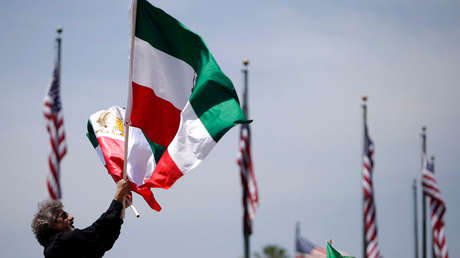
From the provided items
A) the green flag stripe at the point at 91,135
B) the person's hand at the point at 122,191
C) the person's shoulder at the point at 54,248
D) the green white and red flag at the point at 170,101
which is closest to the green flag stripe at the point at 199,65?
the green white and red flag at the point at 170,101

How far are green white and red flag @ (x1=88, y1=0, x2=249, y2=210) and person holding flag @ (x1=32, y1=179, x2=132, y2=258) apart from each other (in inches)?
52.2

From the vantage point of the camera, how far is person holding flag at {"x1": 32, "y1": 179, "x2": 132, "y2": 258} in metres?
5.48

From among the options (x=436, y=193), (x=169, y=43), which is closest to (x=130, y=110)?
(x=169, y=43)

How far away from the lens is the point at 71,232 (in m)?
5.54

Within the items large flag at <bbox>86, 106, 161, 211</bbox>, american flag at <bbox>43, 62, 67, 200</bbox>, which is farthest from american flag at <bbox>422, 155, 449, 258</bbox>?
large flag at <bbox>86, 106, 161, 211</bbox>

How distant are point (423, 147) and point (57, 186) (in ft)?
48.0

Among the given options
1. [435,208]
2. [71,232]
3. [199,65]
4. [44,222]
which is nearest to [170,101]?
[199,65]

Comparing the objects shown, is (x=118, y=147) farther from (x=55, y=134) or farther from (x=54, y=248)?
(x=55, y=134)

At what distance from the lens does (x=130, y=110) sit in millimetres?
7367

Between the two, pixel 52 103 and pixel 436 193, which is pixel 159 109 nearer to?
pixel 52 103

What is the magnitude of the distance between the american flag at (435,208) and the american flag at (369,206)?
2.81 meters

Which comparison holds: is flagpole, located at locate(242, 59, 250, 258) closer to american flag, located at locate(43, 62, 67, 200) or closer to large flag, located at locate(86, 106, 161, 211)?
american flag, located at locate(43, 62, 67, 200)

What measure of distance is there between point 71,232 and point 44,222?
0.30m

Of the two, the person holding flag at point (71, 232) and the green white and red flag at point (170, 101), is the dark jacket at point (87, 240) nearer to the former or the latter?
the person holding flag at point (71, 232)
